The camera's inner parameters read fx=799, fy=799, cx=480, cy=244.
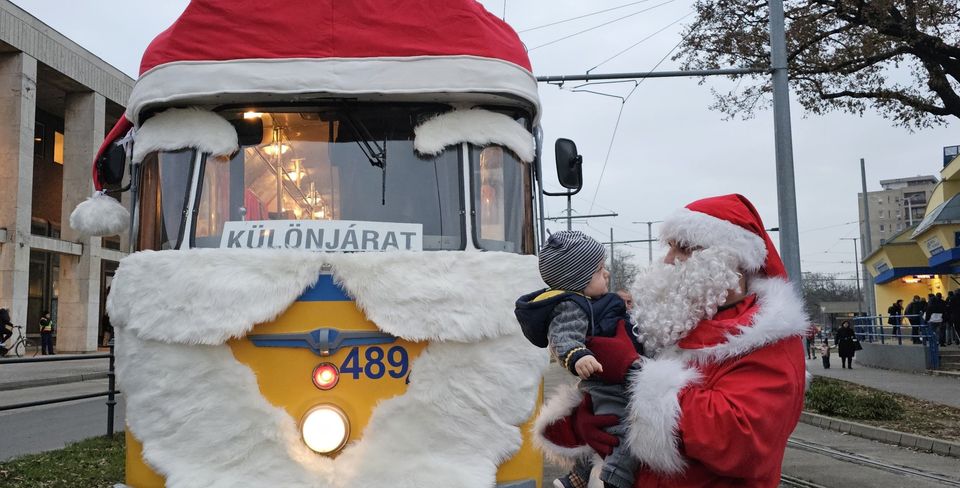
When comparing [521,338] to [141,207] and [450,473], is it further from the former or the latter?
[141,207]

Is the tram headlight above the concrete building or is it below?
below

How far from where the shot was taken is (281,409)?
12.3ft

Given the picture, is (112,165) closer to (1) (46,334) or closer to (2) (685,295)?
(2) (685,295)

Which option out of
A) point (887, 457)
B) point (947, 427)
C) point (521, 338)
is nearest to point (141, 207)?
point (521, 338)

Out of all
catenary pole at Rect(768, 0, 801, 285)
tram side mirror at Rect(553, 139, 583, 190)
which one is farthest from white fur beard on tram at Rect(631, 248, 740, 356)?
catenary pole at Rect(768, 0, 801, 285)

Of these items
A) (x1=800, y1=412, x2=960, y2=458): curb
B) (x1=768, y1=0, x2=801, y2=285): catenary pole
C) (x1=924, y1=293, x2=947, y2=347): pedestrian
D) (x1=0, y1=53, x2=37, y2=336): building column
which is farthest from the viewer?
(x1=0, y1=53, x2=37, y2=336): building column

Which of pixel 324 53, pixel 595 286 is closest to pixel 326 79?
pixel 324 53

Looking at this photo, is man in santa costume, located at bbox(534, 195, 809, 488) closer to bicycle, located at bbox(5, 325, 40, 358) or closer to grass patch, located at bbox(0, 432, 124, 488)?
grass patch, located at bbox(0, 432, 124, 488)

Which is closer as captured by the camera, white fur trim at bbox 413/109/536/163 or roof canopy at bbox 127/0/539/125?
roof canopy at bbox 127/0/539/125

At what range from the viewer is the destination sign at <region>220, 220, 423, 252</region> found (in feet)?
13.5

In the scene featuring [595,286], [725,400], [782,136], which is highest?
[782,136]

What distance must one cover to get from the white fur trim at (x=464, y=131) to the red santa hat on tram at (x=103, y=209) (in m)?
2.17

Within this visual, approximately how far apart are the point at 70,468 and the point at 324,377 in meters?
4.88

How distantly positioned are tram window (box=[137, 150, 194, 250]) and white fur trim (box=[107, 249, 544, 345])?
16.0 inches
